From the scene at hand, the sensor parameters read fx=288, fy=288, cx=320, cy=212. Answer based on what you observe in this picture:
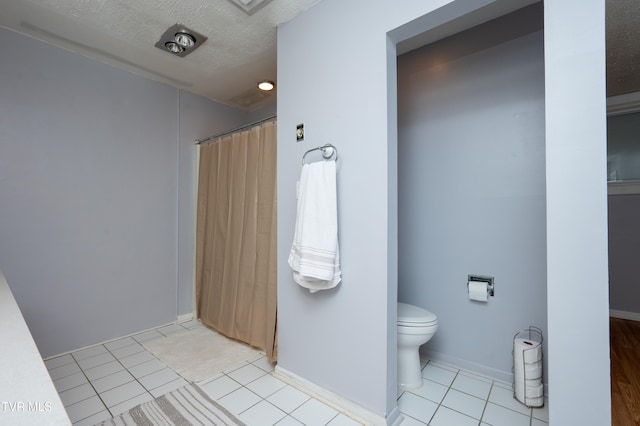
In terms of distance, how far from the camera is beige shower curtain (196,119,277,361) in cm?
212

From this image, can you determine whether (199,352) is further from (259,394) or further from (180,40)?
(180,40)

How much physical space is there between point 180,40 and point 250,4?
25.1 inches

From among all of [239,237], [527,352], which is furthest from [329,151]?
[527,352]

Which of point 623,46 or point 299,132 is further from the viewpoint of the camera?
point 623,46

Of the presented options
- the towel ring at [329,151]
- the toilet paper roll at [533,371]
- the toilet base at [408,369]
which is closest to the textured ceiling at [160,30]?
the towel ring at [329,151]

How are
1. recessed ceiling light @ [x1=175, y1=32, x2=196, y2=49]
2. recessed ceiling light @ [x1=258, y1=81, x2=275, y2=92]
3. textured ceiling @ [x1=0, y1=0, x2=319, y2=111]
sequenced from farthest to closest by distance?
recessed ceiling light @ [x1=258, y1=81, x2=275, y2=92]
recessed ceiling light @ [x1=175, y1=32, x2=196, y2=49]
textured ceiling @ [x1=0, y1=0, x2=319, y2=111]

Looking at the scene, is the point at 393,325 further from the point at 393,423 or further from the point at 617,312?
the point at 617,312

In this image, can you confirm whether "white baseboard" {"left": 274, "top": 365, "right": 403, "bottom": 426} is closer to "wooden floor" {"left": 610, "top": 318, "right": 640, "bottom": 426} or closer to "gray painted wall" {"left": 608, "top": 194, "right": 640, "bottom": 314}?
"wooden floor" {"left": 610, "top": 318, "right": 640, "bottom": 426}

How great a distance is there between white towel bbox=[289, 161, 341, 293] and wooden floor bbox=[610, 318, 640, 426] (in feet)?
5.29

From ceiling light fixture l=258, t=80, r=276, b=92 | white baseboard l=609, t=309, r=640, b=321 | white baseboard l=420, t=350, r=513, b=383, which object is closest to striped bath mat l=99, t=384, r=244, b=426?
white baseboard l=420, t=350, r=513, b=383

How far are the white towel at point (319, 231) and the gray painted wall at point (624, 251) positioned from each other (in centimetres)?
323

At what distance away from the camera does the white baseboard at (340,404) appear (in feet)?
4.66

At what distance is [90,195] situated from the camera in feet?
7.46

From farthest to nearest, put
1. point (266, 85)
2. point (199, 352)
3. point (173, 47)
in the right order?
point (266, 85), point (199, 352), point (173, 47)
